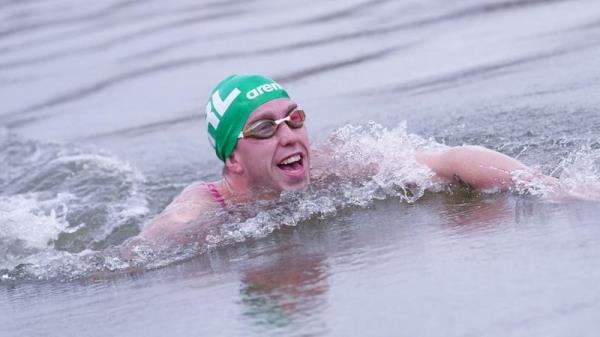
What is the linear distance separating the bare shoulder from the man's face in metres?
0.35

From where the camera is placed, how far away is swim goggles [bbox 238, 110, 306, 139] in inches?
269

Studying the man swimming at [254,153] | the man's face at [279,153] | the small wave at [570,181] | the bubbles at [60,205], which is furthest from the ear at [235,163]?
the small wave at [570,181]

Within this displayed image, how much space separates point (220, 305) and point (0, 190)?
16.7 ft

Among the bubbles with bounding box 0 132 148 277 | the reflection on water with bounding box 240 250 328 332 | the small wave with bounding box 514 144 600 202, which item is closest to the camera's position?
the reflection on water with bounding box 240 250 328 332

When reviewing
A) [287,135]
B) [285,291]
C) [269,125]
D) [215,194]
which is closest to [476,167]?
[287,135]

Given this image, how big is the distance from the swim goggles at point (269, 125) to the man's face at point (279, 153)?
0.06 ft

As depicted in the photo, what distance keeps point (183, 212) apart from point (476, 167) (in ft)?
5.56

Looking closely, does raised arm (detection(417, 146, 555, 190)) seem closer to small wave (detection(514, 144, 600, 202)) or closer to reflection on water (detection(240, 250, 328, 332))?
small wave (detection(514, 144, 600, 202))

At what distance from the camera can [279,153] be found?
686cm

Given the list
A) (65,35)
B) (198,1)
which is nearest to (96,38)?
(65,35)

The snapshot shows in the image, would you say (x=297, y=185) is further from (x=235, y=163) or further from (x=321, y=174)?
(x=235, y=163)

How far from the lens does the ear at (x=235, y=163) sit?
23.5 feet

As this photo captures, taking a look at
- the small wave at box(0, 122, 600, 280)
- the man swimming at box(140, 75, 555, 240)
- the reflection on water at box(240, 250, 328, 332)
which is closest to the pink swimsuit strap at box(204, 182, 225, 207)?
the man swimming at box(140, 75, 555, 240)

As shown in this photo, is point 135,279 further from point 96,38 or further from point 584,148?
point 96,38
